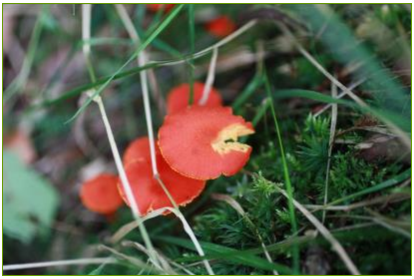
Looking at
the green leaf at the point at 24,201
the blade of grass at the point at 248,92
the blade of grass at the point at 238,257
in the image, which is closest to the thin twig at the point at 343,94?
the blade of grass at the point at 248,92

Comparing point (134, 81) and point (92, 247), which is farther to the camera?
point (134, 81)

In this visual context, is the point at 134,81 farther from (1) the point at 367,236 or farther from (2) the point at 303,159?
(1) the point at 367,236

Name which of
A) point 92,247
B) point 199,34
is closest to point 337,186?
point 92,247

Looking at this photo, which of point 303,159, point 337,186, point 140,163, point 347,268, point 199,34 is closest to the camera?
point 347,268

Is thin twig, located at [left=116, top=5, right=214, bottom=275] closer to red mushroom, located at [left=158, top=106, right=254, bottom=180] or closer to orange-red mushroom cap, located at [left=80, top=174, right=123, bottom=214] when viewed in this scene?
red mushroom, located at [left=158, top=106, right=254, bottom=180]

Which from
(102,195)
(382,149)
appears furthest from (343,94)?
(102,195)

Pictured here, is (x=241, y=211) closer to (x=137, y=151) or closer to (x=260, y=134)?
(x=260, y=134)

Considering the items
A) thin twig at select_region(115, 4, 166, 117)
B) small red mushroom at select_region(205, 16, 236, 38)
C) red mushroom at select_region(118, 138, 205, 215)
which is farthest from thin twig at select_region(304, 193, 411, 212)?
small red mushroom at select_region(205, 16, 236, 38)
